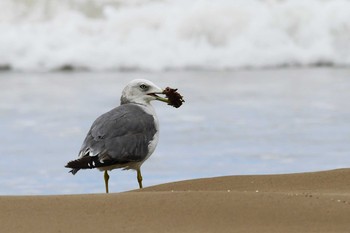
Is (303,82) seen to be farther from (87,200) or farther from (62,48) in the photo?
(87,200)

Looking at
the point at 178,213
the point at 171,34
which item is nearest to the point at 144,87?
the point at 178,213

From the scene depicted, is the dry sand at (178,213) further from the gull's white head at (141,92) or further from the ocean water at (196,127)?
the ocean water at (196,127)

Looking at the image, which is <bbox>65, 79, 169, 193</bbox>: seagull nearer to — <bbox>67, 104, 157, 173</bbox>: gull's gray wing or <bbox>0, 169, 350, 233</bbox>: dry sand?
<bbox>67, 104, 157, 173</bbox>: gull's gray wing

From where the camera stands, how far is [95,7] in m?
19.0

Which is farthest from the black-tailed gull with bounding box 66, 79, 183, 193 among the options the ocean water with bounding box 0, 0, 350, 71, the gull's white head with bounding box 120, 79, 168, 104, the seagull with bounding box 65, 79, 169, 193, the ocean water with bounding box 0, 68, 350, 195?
the ocean water with bounding box 0, 0, 350, 71

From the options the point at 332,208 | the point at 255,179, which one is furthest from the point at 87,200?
the point at 255,179

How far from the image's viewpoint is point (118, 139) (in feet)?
22.3

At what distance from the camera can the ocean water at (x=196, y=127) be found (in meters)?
8.39

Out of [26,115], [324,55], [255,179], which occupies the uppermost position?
[324,55]

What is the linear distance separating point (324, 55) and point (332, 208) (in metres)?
11.5

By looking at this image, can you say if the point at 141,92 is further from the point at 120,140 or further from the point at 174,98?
the point at 120,140

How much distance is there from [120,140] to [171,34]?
11.0 metres

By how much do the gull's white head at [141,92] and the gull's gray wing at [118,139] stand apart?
0.91ft

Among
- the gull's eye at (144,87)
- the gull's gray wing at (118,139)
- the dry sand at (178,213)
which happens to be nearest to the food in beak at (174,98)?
the gull's eye at (144,87)
